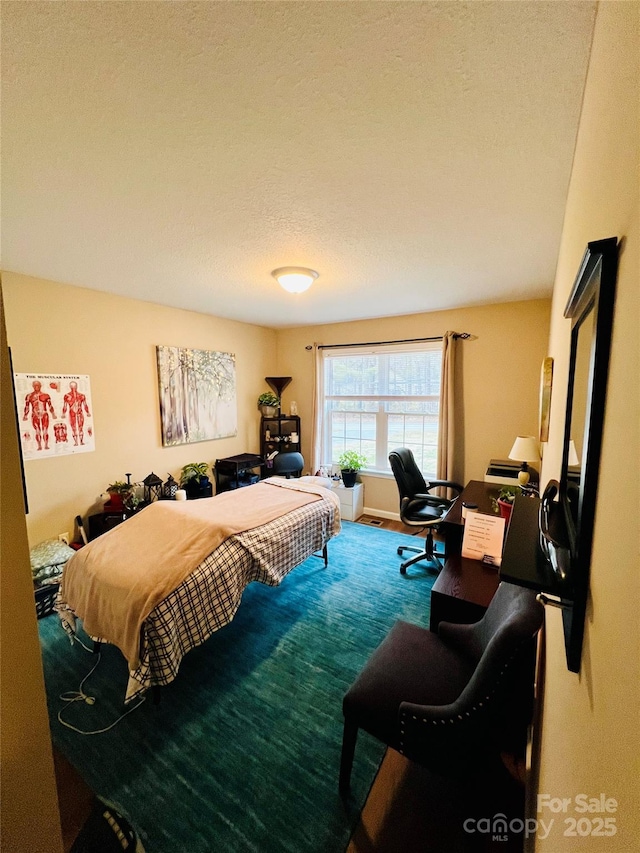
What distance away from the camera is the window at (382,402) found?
4.20 m

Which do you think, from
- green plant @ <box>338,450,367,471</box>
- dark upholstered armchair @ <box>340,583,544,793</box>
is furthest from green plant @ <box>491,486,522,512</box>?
green plant @ <box>338,450,367,471</box>

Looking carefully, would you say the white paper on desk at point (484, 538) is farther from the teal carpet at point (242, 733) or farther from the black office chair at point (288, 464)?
the black office chair at point (288, 464)

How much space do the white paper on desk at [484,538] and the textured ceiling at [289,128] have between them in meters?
1.69

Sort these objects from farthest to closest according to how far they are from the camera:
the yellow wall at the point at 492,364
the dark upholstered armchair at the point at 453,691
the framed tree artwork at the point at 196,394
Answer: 1. the framed tree artwork at the point at 196,394
2. the yellow wall at the point at 492,364
3. the dark upholstered armchair at the point at 453,691

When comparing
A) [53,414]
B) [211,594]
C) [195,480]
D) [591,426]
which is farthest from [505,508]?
[53,414]

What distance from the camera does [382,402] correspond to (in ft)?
14.8

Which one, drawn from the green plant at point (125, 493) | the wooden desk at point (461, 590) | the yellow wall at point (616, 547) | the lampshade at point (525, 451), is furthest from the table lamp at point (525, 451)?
the green plant at point (125, 493)

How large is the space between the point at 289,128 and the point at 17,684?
1.69 meters

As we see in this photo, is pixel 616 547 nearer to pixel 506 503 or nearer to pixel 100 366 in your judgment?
pixel 506 503

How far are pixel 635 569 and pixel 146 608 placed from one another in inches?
72.7

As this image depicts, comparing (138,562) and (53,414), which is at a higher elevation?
(53,414)

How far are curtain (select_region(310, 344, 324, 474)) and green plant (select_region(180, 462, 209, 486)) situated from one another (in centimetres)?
154

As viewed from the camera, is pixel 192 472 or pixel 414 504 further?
pixel 192 472

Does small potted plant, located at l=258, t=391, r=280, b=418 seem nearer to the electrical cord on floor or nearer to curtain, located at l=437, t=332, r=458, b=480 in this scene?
curtain, located at l=437, t=332, r=458, b=480
